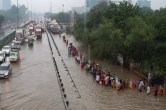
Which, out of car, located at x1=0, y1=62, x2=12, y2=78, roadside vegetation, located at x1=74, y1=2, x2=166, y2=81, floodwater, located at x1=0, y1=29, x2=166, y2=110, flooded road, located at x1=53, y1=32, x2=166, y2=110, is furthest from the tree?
car, located at x1=0, y1=62, x2=12, y2=78

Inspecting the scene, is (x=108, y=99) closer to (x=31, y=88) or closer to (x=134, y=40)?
(x=31, y=88)

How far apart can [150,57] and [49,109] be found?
48.2 feet

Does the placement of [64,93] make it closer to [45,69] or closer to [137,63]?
[45,69]

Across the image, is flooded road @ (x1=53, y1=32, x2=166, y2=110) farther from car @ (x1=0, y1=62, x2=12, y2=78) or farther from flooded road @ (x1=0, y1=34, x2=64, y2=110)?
car @ (x1=0, y1=62, x2=12, y2=78)

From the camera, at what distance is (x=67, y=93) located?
24.2m

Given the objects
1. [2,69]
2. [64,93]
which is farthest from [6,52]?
[64,93]

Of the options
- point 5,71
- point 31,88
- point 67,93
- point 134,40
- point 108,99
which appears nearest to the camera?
point 108,99

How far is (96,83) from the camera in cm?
2755

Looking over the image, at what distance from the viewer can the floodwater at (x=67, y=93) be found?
69.6 feet

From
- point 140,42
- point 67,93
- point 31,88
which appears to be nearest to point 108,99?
point 67,93

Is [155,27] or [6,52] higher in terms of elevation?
[155,27]

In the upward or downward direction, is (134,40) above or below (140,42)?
above

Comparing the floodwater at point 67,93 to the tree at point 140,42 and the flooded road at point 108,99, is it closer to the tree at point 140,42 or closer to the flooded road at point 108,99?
the flooded road at point 108,99

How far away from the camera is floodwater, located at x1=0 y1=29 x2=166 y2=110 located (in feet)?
69.6
